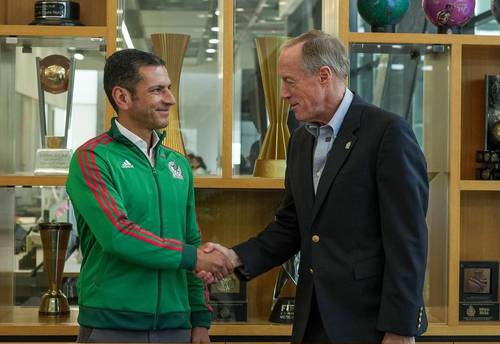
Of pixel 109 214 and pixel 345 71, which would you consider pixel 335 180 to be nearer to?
pixel 345 71

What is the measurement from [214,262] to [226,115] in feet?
2.85

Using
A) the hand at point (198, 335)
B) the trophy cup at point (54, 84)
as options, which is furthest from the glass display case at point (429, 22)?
the hand at point (198, 335)

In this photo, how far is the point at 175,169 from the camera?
2.75 metres

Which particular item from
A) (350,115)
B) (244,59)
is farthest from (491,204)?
(350,115)

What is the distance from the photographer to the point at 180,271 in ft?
8.86

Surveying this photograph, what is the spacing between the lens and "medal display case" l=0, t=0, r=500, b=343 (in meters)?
3.50

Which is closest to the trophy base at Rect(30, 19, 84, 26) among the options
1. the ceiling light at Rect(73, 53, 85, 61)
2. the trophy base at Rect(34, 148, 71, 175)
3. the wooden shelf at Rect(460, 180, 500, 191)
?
the ceiling light at Rect(73, 53, 85, 61)

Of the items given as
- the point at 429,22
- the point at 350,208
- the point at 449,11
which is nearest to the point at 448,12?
the point at 449,11

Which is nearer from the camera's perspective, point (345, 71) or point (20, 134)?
point (345, 71)

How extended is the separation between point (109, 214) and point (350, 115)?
2.41 feet

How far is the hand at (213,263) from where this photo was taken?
→ 2713mm

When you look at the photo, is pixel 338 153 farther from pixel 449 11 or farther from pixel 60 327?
→ pixel 60 327

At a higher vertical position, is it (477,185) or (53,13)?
(53,13)

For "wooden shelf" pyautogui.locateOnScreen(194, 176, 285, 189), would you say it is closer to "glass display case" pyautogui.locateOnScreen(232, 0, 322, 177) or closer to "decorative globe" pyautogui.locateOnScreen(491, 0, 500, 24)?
"glass display case" pyautogui.locateOnScreen(232, 0, 322, 177)
